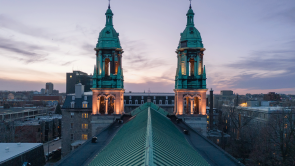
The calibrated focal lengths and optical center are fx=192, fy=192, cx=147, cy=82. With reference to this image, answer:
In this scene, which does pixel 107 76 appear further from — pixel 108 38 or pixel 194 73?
pixel 194 73

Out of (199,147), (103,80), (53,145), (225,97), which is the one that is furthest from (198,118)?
(225,97)

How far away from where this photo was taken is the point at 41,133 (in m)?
57.1

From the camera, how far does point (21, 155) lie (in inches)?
1009

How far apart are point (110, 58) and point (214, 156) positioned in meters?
23.0

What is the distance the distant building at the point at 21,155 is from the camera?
23.8 m

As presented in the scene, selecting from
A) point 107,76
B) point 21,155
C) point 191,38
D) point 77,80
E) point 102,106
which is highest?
point 191,38

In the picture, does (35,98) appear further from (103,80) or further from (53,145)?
(103,80)


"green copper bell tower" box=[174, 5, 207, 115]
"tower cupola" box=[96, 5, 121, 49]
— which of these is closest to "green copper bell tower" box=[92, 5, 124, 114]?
"tower cupola" box=[96, 5, 121, 49]

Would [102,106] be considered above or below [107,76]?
below

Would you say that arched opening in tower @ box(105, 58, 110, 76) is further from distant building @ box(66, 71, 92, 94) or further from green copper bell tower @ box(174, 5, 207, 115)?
distant building @ box(66, 71, 92, 94)

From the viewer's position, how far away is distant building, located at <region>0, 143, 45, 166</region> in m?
23.8

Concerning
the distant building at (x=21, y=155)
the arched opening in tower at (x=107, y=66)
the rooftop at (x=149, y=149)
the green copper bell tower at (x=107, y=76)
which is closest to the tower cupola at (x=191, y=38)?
the green copper bell tower at (x=107, y=76)

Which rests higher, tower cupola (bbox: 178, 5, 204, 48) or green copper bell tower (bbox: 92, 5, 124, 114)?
tower cupola (bbox: 178, 5, 204, 48)

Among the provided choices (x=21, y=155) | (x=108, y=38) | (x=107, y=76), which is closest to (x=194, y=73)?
(x=107, y=76)
